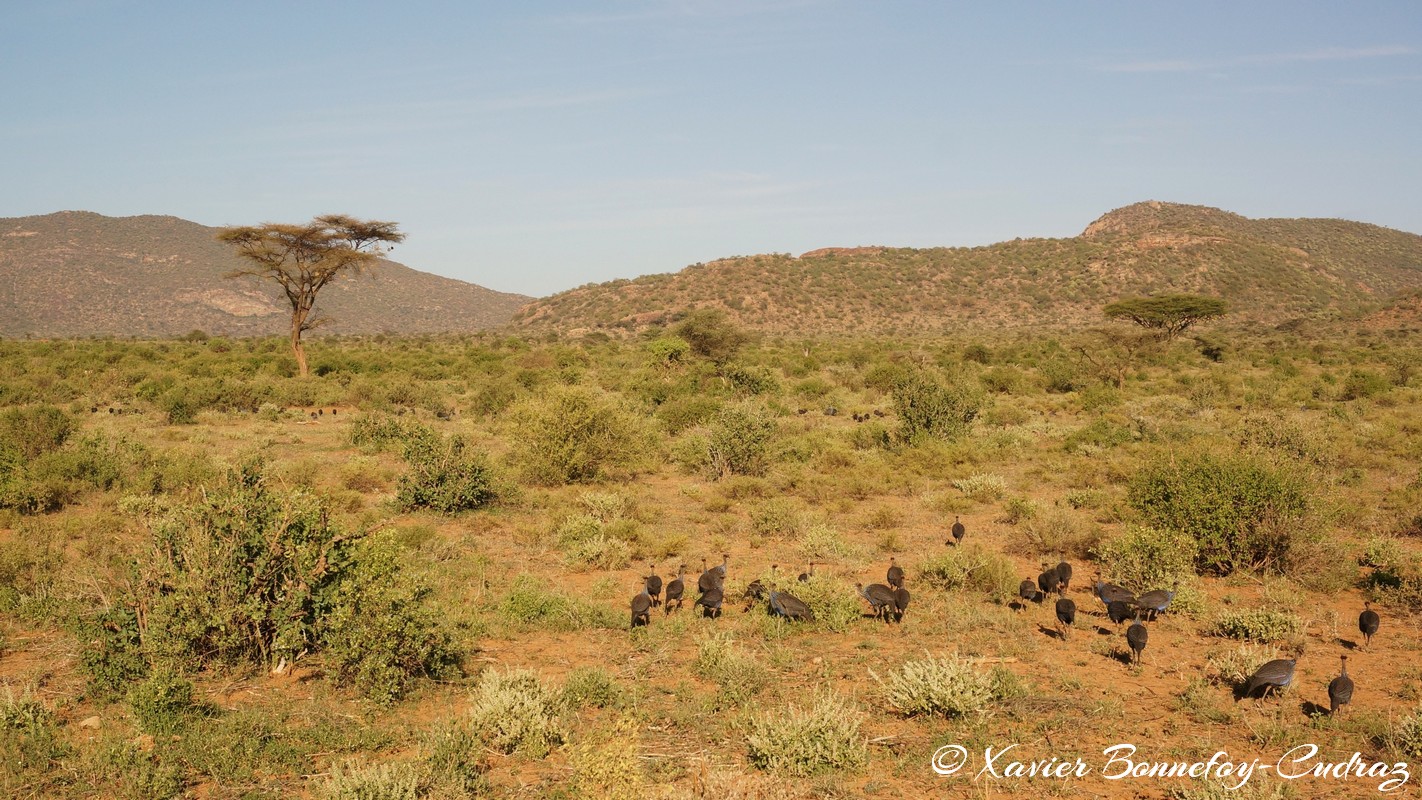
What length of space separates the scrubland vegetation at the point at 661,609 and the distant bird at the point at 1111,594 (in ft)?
1.40

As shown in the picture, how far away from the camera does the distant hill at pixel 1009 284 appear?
7175 cm

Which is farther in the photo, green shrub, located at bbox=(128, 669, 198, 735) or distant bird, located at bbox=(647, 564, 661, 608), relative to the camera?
distant bird, located at bbox=(647, 564, 661, 608)

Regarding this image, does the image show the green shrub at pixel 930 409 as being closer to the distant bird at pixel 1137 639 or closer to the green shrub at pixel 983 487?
the green shrub at pixel 983 487

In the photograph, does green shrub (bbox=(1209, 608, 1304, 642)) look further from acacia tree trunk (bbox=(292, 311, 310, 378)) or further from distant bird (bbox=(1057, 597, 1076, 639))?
acacia tree trunk (bbox=(292, 311, 310, 378))

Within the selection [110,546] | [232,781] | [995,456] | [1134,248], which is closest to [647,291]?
[1134,248]

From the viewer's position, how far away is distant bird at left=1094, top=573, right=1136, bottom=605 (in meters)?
8.83

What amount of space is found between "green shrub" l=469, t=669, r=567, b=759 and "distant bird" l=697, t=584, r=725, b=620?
9.18 ft

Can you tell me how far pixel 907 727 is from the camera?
6.55m

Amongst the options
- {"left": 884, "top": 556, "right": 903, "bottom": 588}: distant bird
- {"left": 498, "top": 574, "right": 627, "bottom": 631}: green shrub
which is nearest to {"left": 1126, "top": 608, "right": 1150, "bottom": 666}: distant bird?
{"left": 884, "top": 556, "right": 903, "bottom": 588}: distant bird

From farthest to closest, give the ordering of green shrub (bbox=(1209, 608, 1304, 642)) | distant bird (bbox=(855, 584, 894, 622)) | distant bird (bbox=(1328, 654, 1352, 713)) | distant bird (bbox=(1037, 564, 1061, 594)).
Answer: distant bird (bbox=(1037, 564, 1061, 594)) → distant bird (bbox=(855, 584, 894, 622)) → green shrub (bbox=(1209, 608, 1304, 642)) → distant bird (bbox=(1328, 654, 1352, 713))

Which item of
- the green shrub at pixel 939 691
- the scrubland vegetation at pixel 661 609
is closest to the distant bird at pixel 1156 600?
the scrubland vegetation at pixel 661 609

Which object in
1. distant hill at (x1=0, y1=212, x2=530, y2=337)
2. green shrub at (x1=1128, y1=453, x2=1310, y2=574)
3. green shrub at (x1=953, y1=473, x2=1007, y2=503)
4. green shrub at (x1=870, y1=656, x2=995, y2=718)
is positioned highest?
distant hill at (x1=0, y1=212, x2=530, y2=337)

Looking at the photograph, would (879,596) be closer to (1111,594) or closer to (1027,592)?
(1027,592)

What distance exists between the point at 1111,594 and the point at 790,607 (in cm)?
351
